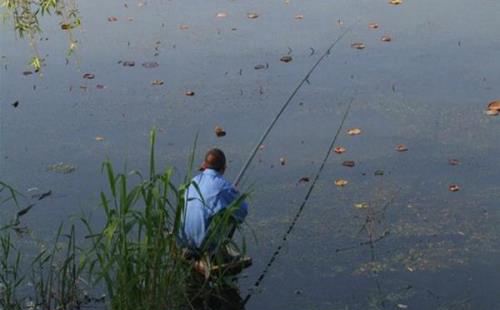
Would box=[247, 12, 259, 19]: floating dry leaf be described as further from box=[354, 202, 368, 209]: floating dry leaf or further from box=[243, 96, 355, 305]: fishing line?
box=[354, 202, 368, 209]: floating dry leaf

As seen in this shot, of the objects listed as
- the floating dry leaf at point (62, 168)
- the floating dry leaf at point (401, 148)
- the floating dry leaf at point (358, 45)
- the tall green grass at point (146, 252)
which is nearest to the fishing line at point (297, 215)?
the floating dry leaf at point (401, 148)

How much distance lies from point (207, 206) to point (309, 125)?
3.16 m

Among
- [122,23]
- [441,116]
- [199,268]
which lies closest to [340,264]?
[199,268]

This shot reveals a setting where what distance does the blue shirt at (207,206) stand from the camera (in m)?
6.04

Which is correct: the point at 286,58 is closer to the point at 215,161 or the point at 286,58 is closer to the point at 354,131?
the point at 354,131

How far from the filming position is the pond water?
6.58 meters

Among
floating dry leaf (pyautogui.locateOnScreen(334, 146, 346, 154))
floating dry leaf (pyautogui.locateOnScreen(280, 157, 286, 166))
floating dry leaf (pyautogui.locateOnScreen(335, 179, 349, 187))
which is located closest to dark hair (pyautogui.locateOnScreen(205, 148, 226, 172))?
floating dry leaf (pyautogui.locateOnScreen(335, 179, 349, 187))

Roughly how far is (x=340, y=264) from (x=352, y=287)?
33 cm

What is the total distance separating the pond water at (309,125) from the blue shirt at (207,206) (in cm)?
55

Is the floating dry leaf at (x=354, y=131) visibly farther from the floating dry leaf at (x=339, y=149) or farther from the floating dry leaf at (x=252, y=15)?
the floating dry leaf at (x=252, y=15)

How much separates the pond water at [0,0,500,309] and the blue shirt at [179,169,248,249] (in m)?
0.55

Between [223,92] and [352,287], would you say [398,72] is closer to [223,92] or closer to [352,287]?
[223,92]

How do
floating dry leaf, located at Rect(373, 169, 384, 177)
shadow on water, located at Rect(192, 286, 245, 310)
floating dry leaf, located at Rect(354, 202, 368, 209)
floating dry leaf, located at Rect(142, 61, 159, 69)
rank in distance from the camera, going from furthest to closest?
floating dry leaf, located at Rect(142, 61, 159, 69)
floating dry leaf, located at Rect(373, 169, 384, 177)
floating dry leaf, located at Rect(354, 202, 368, 209)
shadow on water, located at Rect(192, 286, 245, 310)

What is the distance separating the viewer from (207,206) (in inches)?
235
